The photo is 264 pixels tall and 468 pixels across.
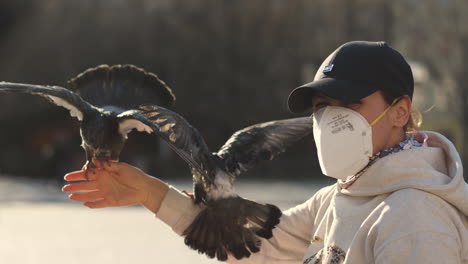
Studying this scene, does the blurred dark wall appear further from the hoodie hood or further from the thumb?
the hoodie hood

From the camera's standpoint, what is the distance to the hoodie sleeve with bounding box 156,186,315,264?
9.26 ft

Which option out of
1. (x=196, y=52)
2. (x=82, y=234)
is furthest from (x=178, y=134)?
(x=196, y=52)

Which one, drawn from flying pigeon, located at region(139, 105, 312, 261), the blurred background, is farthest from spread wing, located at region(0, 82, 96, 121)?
the blurred background

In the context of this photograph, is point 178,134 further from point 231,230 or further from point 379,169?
point 379,169

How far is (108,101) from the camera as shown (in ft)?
12.7

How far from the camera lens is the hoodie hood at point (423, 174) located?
6.70ft

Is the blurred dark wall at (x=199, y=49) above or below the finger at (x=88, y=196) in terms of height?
below

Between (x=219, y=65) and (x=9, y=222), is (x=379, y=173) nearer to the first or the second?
(x=9, y=222)

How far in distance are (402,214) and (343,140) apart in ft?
1.19

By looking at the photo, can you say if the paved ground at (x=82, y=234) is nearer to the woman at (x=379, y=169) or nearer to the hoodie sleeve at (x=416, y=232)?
the woman at (x=379, y=169)

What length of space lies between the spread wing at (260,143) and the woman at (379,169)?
1.21 metres

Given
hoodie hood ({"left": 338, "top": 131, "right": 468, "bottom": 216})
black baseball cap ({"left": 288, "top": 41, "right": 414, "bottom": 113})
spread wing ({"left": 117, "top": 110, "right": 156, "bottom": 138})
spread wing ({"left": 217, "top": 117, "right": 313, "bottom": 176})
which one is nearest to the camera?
hoodie hood ({"left": 338, "top": 131, "right": 468, "bottom": 216})

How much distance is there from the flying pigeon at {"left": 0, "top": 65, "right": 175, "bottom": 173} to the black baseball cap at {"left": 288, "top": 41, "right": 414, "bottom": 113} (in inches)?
50.7

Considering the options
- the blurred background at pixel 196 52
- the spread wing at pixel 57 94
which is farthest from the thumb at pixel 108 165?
the blurred background at pixel 196 52
